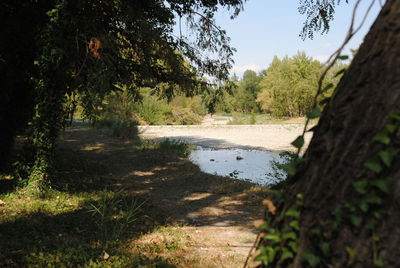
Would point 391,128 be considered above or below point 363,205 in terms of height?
above

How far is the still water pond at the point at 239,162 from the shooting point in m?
11.7

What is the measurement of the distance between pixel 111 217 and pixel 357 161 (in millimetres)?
4445

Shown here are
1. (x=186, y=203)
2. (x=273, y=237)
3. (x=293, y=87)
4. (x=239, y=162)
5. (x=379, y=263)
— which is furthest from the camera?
(x=293, y=87)

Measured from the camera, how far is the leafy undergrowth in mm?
3818

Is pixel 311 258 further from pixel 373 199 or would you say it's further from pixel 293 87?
pixel 293 87

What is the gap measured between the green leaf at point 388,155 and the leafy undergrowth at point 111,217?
3018 mm

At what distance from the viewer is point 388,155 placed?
1.10m

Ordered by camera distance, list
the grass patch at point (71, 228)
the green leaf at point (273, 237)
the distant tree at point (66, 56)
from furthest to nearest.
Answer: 1. the distant tree at point (66, 56)
2. the grass patch at point (71, 228)
3. the green leaf at point (273, 237)

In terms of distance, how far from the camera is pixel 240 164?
533 inches

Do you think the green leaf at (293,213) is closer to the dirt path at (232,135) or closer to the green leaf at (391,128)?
the green leaf at (391,128)

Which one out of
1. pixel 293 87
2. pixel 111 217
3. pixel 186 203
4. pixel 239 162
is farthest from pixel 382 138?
pixel 293 87

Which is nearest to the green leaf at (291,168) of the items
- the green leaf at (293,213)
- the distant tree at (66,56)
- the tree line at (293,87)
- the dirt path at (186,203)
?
the green leaf at (293,213)

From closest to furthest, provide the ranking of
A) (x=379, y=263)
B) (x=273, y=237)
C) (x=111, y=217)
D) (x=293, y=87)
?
(x=379, y=263), (x=273, y=237), (x=111, y=217), (x=293, y=87)

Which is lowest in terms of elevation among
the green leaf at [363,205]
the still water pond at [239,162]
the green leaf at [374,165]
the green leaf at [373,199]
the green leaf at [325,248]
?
the still water pond at [239,162]
